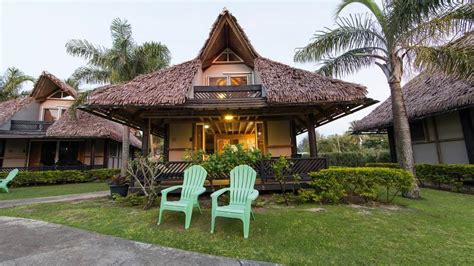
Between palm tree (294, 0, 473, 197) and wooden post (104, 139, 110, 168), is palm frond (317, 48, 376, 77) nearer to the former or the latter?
palm tree (294, 0, 473, 197)

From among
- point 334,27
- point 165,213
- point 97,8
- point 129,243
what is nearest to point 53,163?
point 97,8

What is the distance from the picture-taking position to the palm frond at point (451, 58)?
5168 mm

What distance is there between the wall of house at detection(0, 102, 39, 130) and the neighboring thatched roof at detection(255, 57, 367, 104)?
15532 millimetres

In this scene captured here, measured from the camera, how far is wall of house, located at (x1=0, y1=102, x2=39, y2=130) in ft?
39.8

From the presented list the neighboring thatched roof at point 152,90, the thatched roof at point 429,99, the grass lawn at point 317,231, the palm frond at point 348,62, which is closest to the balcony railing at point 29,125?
the neighboring thatched roof at point 152,90

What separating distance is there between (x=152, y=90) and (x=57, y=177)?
9578mm

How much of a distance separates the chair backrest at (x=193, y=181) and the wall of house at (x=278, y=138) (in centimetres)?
446

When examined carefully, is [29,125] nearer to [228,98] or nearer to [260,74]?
[228,98]

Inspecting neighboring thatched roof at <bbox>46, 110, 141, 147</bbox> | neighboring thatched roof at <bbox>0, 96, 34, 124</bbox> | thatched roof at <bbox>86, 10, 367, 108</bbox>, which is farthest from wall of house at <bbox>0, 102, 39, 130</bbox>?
thatched roof at <bbox>86, 10, 367, 108</bbox>

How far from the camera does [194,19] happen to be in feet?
46.3

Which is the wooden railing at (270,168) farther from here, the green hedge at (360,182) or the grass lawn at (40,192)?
the grass lawn at (40,192)

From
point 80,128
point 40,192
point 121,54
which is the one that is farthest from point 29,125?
point 121,54

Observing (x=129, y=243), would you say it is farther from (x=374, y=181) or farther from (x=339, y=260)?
(x=374, y=181)

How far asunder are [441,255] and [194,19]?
631 inches
